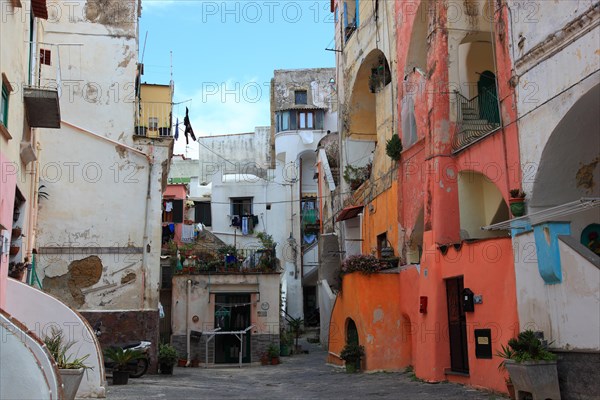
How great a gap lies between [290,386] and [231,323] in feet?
32.7

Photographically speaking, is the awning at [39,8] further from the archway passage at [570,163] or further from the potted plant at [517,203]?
the archway passage at [570,163]

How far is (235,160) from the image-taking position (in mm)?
50438

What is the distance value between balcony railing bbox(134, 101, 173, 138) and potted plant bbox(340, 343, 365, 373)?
9.52 meters

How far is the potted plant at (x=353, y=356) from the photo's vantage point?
60.6ft

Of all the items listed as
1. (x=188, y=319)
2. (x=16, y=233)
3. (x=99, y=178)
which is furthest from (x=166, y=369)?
(x=16, y=233)

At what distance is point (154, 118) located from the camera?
922 inches

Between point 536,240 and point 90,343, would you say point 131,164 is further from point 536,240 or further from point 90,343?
point 536,240

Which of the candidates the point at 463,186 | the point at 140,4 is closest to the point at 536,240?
the point at 463,186

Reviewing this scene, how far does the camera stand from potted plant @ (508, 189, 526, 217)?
12.5 metres

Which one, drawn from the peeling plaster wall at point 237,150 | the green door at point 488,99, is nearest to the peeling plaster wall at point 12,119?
the green door at point 488,99

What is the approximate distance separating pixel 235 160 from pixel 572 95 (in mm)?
40614

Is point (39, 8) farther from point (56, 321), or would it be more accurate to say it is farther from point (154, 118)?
point (154, 118)

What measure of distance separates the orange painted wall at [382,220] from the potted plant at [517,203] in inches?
320

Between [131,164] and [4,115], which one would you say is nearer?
[4,115]
